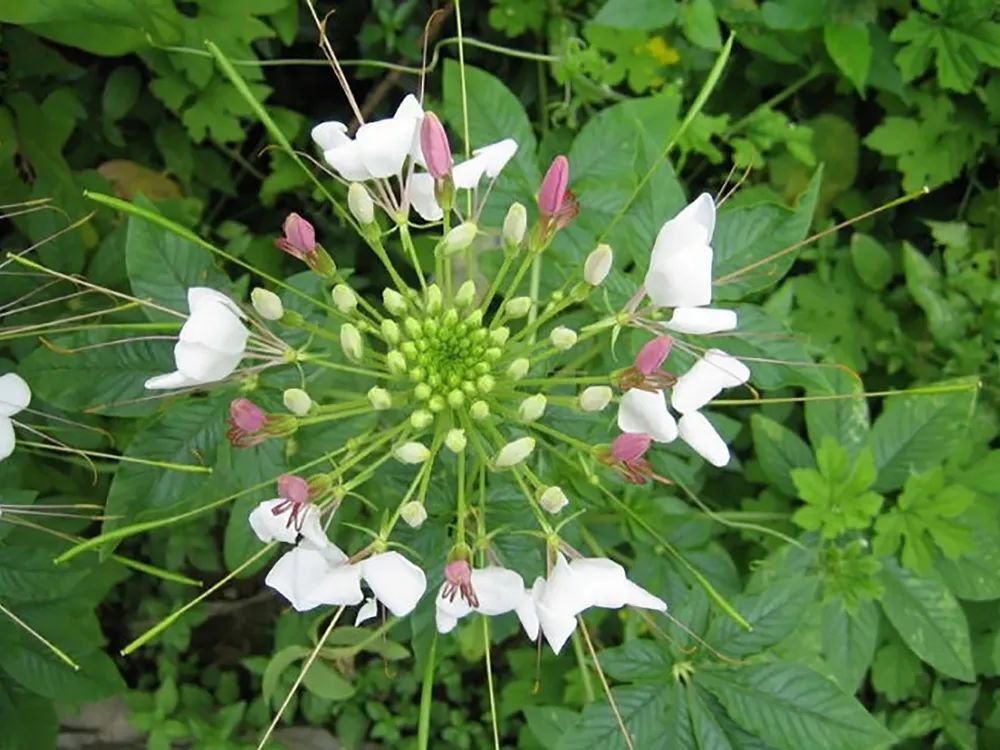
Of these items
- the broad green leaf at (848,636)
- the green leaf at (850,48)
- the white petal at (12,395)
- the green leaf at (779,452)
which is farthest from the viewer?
the green leaf at (850,48)

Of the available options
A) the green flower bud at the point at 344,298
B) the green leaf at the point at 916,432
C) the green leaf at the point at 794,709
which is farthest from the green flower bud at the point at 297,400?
the green leaf at the point at 916,432

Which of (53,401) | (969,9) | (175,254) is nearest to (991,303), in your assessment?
(969,9)

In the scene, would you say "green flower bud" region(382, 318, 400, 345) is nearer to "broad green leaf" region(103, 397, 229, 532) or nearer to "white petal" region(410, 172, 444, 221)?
"white petal" region(410, 172, 444, 221)

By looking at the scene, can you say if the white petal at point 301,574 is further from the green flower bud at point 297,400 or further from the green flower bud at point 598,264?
the green flower bud at point 598,264

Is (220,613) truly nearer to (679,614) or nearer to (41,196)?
(41,196)

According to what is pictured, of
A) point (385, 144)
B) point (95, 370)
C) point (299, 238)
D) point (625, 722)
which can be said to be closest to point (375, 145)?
point (385, 144)
